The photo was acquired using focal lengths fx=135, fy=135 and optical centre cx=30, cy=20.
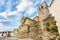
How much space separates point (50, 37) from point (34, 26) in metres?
7.00

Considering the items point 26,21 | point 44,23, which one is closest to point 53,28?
point 44,23

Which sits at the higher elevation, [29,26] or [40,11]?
[40,11]

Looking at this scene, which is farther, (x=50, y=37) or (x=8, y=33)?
(x=8, y=33)

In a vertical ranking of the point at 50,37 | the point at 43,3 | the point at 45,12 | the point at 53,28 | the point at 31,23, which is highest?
the point at 43,3

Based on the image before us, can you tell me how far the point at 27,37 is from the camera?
70.5 ft

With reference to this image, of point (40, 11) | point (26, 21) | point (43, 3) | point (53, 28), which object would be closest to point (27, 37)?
point (26, 21)

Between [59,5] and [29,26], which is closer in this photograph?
[59,5]

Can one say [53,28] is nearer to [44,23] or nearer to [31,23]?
[44,23]

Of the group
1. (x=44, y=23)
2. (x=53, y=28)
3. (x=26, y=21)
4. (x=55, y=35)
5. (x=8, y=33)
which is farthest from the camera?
(x=8, y=33)

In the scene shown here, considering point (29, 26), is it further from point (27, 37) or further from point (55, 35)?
point (55, 35)

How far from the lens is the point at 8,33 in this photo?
1252 inches

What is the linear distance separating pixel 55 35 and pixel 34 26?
24.7ft

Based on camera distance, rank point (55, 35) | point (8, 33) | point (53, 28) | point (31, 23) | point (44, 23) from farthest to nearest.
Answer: point (8, 33) → point (31, 23) → point (44, 23) → point (53, 28) → point (55, 35)

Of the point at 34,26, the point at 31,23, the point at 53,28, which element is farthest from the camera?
the point at 31,23
